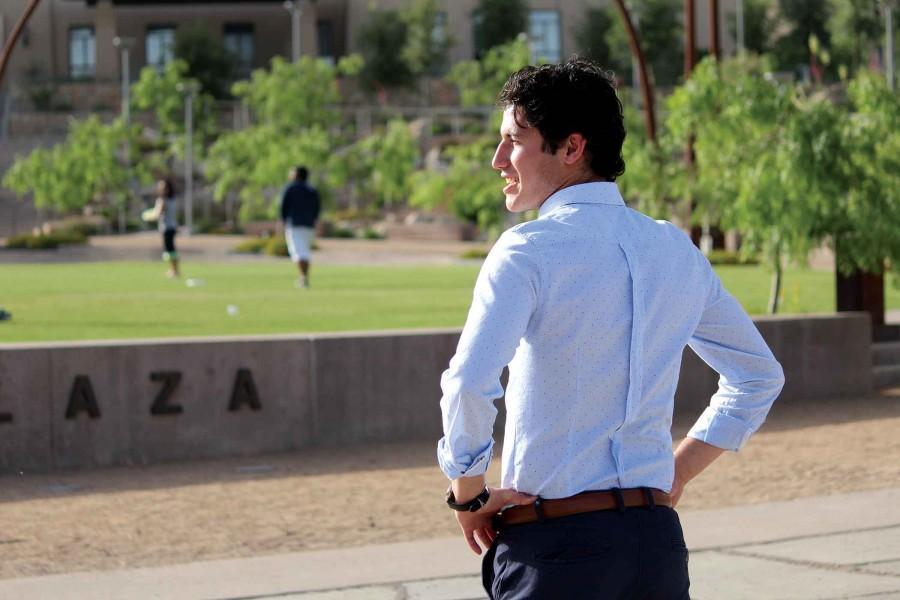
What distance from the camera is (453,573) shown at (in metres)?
7.11

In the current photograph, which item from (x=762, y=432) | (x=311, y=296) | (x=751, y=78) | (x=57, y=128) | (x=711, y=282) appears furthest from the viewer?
(x=57, y=128)

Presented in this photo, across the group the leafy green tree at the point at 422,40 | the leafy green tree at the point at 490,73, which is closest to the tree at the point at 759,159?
the leafy green tree at the point at 490,73

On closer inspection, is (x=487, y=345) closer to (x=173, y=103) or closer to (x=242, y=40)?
(x=173, y=103)

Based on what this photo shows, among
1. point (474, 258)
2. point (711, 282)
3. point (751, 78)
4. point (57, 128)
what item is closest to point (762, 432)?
point (751, 78)

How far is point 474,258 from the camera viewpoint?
39.2 metres

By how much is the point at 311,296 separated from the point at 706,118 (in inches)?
258

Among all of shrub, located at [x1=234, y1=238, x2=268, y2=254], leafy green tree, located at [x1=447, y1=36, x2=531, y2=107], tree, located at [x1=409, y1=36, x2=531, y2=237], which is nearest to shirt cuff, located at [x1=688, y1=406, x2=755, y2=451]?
tree, located at [x1=409, y1=36, x2=531, y2=237]

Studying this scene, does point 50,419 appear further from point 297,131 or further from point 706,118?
point 297,131

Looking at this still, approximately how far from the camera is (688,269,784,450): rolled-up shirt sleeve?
351 centimetres

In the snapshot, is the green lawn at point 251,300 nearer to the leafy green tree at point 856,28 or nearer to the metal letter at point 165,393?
the metal letter at point 165,393

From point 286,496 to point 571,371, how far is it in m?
7.19

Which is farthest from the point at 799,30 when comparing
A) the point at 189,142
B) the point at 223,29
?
the point at 223,29

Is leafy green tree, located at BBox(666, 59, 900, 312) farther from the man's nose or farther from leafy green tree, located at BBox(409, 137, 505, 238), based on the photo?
leafy green tree, located at BBox(409, 137, 505, 238)

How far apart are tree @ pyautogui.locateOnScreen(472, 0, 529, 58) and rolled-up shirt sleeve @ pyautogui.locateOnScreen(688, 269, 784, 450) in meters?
79.2
